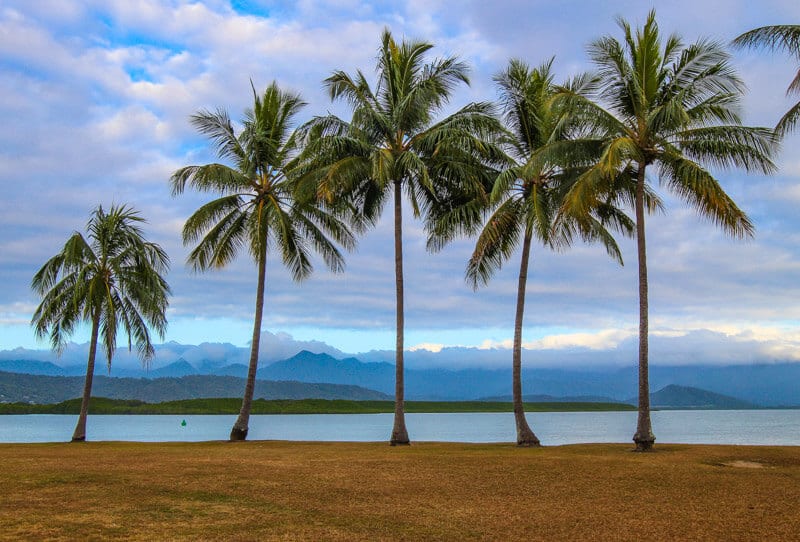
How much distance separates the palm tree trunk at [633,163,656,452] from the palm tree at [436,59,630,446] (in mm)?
2426

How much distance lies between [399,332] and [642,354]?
9625mm

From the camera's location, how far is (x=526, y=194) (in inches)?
1150

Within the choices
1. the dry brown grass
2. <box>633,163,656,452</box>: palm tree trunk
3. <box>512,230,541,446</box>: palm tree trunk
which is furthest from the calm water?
the dry brown grass

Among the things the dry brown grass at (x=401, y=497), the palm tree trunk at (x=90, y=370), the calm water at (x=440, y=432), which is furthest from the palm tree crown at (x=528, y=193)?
the calm water at (x=440, y=432)

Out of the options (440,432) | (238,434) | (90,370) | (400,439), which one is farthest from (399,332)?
(440,432)

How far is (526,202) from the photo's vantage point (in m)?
29.0

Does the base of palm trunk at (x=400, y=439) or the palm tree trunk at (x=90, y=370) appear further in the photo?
the palm tree trunk at (x=90, y=370)

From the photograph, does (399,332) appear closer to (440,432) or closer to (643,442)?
(643,442)

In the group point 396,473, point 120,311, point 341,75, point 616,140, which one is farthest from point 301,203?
point 396,473

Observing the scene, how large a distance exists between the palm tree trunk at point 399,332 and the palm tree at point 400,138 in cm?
4

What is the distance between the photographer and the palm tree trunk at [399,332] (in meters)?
28.3

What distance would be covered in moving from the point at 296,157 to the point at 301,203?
3088 millimetres

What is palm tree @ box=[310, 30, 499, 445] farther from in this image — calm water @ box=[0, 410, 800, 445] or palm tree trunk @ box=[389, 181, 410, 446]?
calm water @ box=[0, 410, 800, 445]

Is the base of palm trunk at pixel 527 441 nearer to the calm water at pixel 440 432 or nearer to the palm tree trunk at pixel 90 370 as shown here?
the palm tree trunk at pixel 90 370
